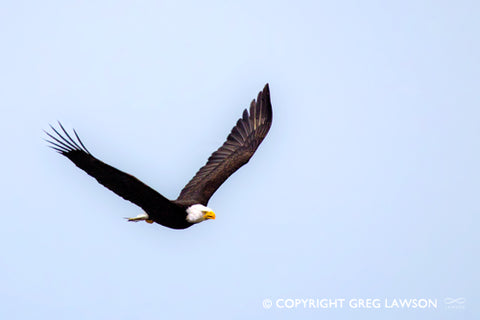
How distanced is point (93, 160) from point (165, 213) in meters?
2.51

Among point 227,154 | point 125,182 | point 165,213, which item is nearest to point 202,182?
point 227,154

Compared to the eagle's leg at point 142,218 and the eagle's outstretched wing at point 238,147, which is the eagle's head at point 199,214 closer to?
the eagle's leg at point 142,218

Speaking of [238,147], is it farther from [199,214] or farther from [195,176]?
[199,214]

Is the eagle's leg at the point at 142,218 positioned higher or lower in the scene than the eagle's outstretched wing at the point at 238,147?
lower

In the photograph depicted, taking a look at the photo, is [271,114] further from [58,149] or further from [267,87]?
[58,149]

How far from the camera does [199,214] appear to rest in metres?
20.5

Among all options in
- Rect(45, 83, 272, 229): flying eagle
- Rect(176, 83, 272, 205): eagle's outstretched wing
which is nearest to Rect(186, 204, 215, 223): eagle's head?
Rect(45, 83, 272, 229): flying eagle

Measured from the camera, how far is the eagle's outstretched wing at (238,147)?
74.8ft

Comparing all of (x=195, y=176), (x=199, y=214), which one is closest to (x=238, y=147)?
(x=195, y=176)

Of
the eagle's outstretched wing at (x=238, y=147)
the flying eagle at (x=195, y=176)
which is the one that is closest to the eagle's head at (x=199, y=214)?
the flying eagle at (x=195, y=176)

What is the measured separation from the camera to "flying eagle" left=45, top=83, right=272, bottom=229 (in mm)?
A: 18281

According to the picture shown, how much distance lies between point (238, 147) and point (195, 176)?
1.30 meters

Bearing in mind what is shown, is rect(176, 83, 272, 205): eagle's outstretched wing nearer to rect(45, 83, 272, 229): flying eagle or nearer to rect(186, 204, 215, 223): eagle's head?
rect(45, 83, 272, 229): flying eagle

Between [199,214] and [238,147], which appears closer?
[199,214]
